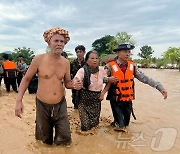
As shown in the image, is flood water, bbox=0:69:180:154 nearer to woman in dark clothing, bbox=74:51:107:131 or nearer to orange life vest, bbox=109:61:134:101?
woman in dark clothing, bbox=74:51:107:131

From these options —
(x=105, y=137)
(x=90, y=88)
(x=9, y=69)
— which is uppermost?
(x=9, y=69)

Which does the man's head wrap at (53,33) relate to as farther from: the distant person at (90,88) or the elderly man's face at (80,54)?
the elderly man's face at (80,54)

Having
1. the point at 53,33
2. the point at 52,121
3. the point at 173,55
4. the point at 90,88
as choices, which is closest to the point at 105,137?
the point at 90,88

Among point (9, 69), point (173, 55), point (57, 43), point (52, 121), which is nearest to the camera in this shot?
point (57, 43)

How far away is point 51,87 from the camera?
13.5ft

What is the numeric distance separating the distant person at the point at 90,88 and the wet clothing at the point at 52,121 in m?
0.89

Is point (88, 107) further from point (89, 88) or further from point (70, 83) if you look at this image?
point (70, 83)

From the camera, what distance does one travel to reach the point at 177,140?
16.0 feet

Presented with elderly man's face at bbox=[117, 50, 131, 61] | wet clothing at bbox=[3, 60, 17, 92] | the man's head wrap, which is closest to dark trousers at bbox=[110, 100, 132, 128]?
elderly man's face at bbox=[117, 50, 131, 61]

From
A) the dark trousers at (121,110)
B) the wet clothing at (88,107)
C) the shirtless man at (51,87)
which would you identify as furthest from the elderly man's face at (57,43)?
the dark trousers at (121,110)

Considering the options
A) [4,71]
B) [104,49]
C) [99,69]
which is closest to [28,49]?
[104,49]

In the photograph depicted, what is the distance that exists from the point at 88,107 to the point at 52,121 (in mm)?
1095

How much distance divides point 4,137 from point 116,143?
1940 mm

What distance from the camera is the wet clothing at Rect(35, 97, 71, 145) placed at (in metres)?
4.17
